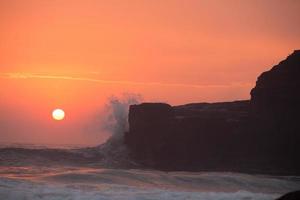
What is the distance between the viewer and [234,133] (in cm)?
6869

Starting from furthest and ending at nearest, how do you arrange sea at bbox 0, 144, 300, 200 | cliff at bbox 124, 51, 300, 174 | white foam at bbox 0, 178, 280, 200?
cliff at bbox 124, 51, 300, 174 → sea at bbox 0, 144, 300, 200 → white foam at bbox 0, 178, 280, 200

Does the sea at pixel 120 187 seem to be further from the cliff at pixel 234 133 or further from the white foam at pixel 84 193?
the cliff at pixel 234 133

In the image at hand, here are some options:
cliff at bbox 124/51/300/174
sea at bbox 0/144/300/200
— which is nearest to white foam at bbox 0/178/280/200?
sea at bbox 0/144/300/200

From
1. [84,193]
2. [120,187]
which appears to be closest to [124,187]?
[120,187]

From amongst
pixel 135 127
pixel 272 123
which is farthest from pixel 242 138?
pixel 135 127

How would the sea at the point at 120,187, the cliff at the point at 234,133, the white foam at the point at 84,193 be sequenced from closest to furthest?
the white foam at the point at 84,193 → the sea at the point at 120,187 → the cliff at the point at 234,133

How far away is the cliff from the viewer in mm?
65000

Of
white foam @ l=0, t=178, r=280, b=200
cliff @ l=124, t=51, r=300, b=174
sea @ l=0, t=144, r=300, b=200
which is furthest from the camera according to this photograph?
cliff @ l=124, t=51, r=300, b=174

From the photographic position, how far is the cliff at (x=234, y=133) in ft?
213

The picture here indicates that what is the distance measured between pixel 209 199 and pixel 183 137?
45523mm

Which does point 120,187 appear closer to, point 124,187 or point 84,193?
point 124,187

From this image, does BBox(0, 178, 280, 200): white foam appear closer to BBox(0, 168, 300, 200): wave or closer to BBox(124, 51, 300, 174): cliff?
BBox(0, 168, 300, 200): wave

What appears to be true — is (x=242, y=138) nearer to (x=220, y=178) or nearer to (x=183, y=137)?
(x=183, y=137)

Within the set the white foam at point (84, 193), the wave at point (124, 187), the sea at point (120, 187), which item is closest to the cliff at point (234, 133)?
the sea at point (120, 187)
